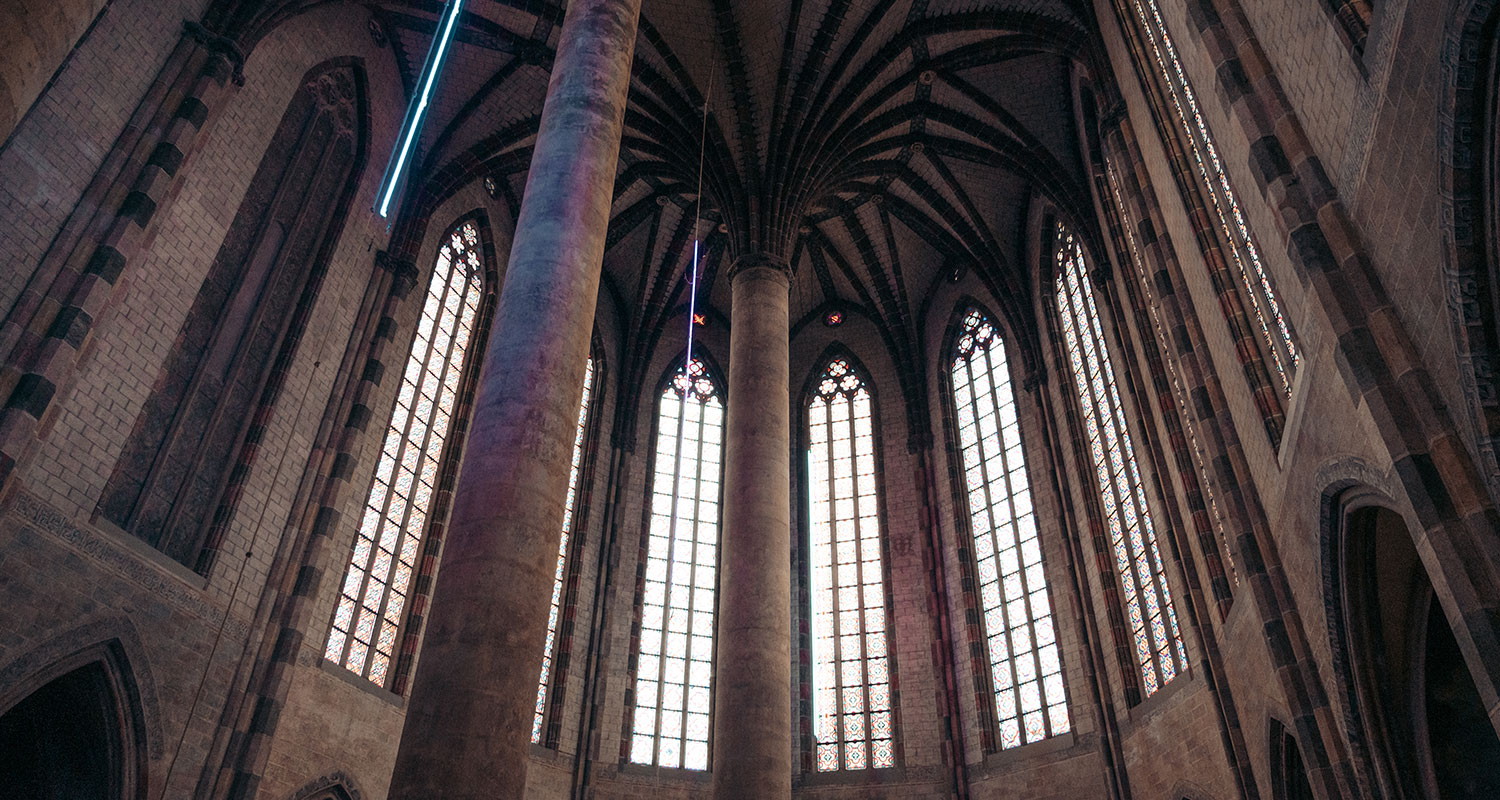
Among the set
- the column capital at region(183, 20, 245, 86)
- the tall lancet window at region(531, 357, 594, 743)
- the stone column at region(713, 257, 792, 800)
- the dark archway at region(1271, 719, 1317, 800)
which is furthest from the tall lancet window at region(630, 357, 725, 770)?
the dark archway at region(1271, 719, 1317, 800)

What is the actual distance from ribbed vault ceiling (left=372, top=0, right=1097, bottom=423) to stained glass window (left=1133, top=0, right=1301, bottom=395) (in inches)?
142

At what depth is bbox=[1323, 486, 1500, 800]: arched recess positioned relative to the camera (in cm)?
704

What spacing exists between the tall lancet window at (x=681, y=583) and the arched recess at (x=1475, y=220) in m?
14.2

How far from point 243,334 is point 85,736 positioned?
15.8ft

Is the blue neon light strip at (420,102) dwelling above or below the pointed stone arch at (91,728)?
above

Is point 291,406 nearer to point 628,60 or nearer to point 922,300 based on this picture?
point 628,60

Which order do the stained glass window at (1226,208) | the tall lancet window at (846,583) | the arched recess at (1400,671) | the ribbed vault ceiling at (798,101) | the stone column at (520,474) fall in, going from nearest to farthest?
the stone column at (520,474)
the arched recess at (1400,671)
the stained glass window at (1226,208)
the ribbed vault ceiling at (798,101)
the tall lancet window at (846,583)

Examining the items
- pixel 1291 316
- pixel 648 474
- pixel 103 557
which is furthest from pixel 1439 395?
pixel 648 474

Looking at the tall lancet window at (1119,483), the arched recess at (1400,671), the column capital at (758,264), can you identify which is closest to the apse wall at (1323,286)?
the arched recess at (1400,671)

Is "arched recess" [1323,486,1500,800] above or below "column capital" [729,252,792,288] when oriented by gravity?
below

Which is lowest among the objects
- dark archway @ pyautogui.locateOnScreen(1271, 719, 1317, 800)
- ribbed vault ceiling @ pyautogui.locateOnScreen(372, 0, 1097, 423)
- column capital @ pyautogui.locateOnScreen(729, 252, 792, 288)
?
dark archway @ pyautogui.locateOnScreen(1271, 719, 1317, 800)

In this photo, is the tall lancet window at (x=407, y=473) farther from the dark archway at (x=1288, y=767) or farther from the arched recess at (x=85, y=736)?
the dark archway at (x=1288, y=767)

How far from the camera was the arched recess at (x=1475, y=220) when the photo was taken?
4.86 meters

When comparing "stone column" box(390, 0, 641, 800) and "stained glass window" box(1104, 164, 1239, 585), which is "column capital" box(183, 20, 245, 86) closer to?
"stone column" box(390, 0, 641, 800)
